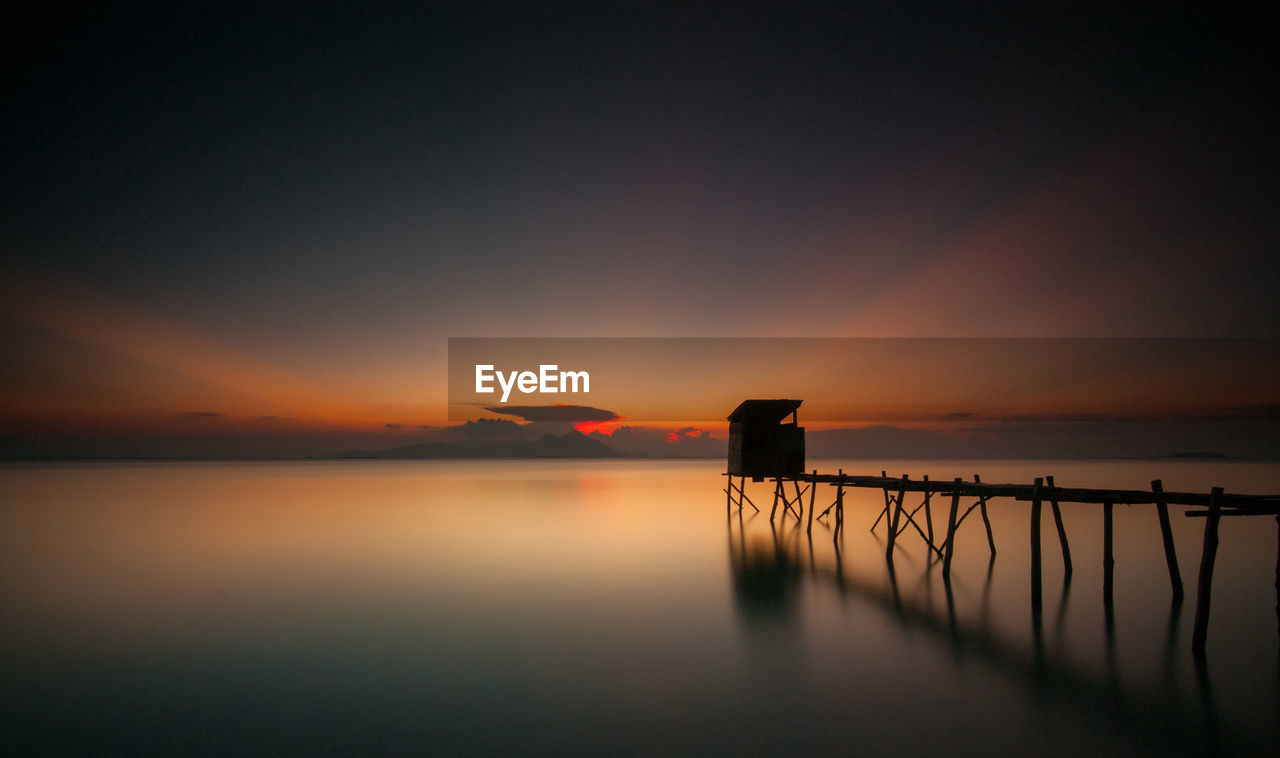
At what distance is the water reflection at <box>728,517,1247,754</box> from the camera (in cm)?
698

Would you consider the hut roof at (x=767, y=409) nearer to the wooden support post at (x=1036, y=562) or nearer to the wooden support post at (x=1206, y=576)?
the wooden support post at (x=1036, y=562)

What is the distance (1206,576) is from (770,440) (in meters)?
15.9

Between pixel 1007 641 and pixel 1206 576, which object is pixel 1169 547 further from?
pixel 1007 641

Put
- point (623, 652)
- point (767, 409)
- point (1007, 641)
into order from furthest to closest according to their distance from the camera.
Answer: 1. point (767, 409)
2. point (1007, 641)
3. point (623, 652)

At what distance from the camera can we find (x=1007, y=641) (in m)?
9.93

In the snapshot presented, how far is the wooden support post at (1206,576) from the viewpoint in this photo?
890 cm

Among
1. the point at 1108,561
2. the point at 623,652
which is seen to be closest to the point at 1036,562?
the point at 1108,561

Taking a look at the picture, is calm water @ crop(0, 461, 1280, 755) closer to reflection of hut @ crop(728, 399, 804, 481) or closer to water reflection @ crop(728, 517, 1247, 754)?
water reflection @ crop(728, 517, 1247, 754)

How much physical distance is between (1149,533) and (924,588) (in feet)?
50.0

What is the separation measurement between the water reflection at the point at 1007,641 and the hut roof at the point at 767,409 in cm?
663

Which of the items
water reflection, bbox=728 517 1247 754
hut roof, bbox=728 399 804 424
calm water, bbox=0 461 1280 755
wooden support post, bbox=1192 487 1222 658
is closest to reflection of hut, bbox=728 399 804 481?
hut roof, bbox=728 399 804 424

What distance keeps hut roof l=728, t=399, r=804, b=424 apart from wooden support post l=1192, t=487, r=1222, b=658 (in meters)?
14.9

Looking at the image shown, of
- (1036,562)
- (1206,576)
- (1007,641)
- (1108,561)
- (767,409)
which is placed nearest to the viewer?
(1206,576)

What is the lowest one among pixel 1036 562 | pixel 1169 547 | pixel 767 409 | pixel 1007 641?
pixel 1007 641
